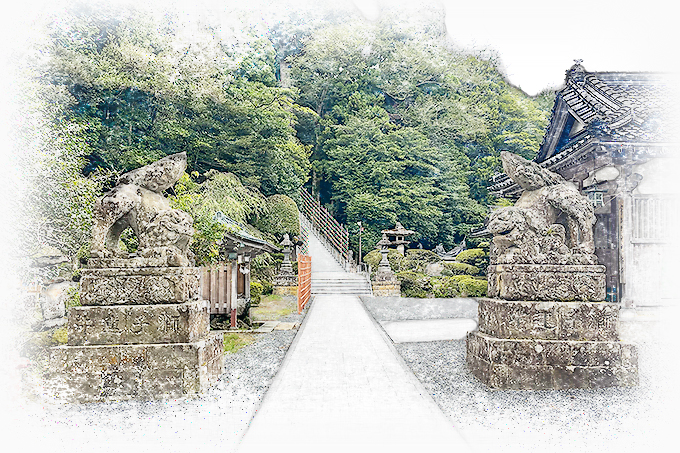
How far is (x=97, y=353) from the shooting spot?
165 inches

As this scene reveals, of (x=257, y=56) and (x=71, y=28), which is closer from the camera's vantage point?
(x=71, y=28)

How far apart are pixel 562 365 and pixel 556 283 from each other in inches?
36.3

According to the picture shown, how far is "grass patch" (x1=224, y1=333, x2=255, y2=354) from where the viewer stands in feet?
23.3

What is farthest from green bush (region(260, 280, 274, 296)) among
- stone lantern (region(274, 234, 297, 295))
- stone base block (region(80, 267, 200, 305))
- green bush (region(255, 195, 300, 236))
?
stone base block (region(80, 267, 200, 305))

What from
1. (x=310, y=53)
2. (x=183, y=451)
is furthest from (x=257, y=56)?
(x=183, y=451)

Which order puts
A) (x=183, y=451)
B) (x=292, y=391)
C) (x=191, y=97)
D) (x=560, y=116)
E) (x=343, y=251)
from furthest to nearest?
(x=343, y=251)
(x=191, y=97)
(x=560, y=116)
(x=292, y=391)
(x=183, y=451)

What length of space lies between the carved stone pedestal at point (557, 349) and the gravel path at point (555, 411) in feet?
0.42

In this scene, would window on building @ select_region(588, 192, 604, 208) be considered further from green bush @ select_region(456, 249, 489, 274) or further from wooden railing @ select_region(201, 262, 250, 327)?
green bush @ select_region(456, 249, 489, 274)

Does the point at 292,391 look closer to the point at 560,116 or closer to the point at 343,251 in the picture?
the point at 560,116

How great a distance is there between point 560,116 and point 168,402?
1050cm

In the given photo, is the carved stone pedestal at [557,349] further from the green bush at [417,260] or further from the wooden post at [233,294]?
the green bush at [417,260]

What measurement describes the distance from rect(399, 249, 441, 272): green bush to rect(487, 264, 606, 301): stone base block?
14.7m

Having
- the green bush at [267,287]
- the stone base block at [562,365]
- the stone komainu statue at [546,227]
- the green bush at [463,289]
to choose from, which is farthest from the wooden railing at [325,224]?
the stone base block at [562,365]

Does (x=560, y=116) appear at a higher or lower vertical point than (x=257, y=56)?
lower
